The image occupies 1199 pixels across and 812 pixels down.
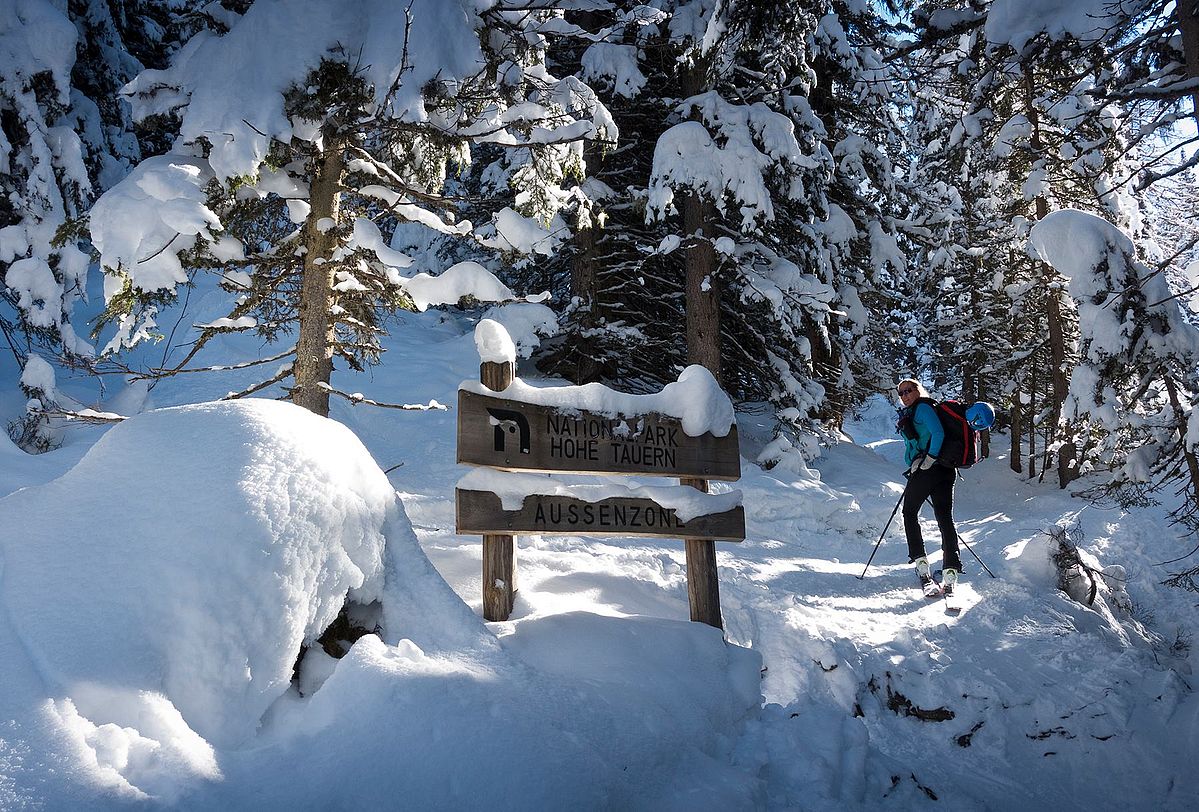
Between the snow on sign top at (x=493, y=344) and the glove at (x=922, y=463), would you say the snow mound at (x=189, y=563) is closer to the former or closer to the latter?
the snow on sign top at (x=493, y=344)

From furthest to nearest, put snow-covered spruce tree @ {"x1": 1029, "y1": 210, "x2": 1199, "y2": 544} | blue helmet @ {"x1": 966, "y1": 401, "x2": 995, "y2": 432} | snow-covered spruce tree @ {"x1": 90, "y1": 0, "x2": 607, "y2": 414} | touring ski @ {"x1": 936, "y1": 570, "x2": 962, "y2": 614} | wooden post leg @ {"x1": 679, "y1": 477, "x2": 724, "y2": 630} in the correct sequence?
snow-covered spruce tree @ {"x1": 1029, "y1": 210, "x2": 1199, "y2": 544}
blue helmet @ {"x1": 966, "y1": 401, "x2": 995, "y2": 432}
touring ski @ {"x1": 936, "y1": 570, "x2": 962, "y2": 614}
snow-covered spruce tree @ {"x1": 90, "y1": 0, "x2": 607, "y2": 414}
wooden post leg @ {"x1": 679, "y1": 477, "x2": 724, "y2": 630}

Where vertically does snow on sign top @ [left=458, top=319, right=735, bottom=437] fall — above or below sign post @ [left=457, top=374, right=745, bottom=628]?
above

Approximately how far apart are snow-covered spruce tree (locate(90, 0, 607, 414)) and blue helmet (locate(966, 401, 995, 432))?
14.8ft

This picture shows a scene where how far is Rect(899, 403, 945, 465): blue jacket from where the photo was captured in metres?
6.80

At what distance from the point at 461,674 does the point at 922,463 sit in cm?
557

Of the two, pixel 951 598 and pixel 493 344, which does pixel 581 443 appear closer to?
pixel 493 344

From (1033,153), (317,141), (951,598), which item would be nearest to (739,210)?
(1033,153)

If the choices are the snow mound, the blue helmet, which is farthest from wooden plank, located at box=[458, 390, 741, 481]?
the blue helmet

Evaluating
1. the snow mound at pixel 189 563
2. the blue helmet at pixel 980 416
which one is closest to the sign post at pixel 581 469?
the snow mound at pixel 189 563

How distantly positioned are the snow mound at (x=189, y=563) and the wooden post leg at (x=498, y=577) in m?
1.08

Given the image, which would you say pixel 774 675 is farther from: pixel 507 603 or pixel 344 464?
pixel 344 464

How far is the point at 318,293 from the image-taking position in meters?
6.14

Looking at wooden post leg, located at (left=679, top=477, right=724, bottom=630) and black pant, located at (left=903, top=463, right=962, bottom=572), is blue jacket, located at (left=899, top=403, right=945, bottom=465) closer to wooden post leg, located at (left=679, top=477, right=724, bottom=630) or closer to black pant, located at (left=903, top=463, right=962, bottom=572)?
black pant, located at (left=903, top=463, right=962, bottom=572)

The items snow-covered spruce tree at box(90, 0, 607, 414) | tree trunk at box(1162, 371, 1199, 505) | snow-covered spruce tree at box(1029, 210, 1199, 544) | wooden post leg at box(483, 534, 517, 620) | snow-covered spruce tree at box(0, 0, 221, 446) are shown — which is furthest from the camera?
snow-covered spruce tree at box(0, 0, 221, 446)
